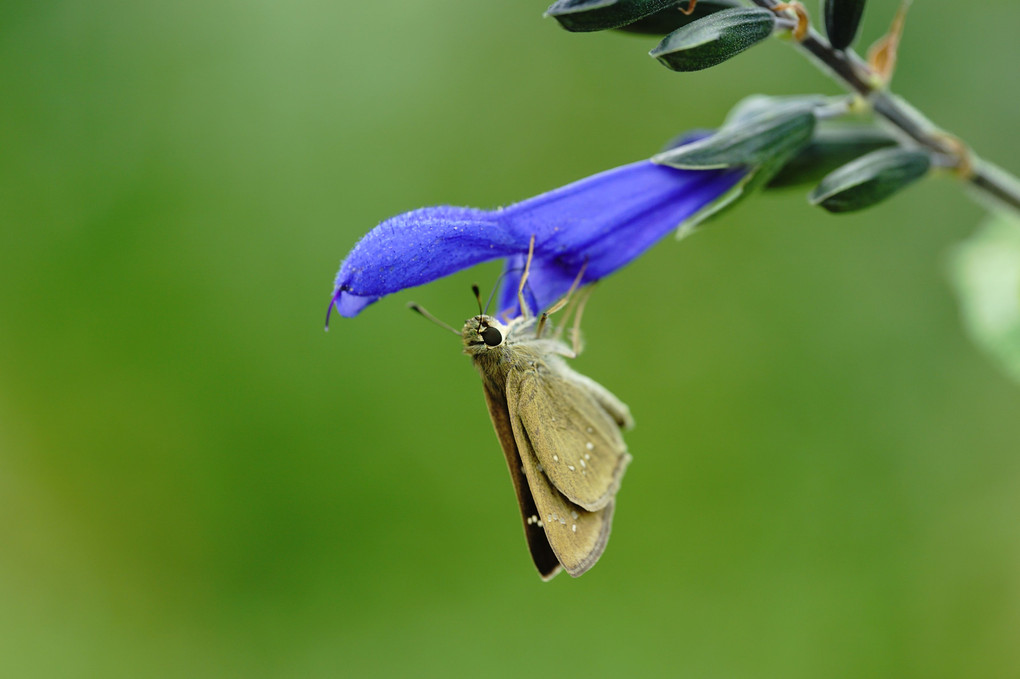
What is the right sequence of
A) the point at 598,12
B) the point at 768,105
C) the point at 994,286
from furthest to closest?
the point at 994,286 < the point at 768,105 < the point at 598,12

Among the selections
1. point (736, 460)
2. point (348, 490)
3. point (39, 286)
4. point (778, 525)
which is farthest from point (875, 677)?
point (39, 286)

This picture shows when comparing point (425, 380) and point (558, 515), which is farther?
point (425, 380)

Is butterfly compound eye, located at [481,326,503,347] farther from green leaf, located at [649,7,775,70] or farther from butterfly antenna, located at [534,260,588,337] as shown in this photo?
green leaf, located at [649,7,775,70]

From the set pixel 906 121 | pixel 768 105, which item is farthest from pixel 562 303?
Answer: pixel 906 121

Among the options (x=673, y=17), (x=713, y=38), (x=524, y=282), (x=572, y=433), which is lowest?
(x=572, y=433)

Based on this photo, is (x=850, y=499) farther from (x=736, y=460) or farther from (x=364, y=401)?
(x=364, y=401)

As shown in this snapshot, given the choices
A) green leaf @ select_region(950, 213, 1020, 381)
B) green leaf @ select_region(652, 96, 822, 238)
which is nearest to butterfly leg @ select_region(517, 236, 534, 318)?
green leaf @ select_region(652, 96, 822, 238)

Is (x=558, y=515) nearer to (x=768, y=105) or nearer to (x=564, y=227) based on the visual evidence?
(x=564, y=227)
